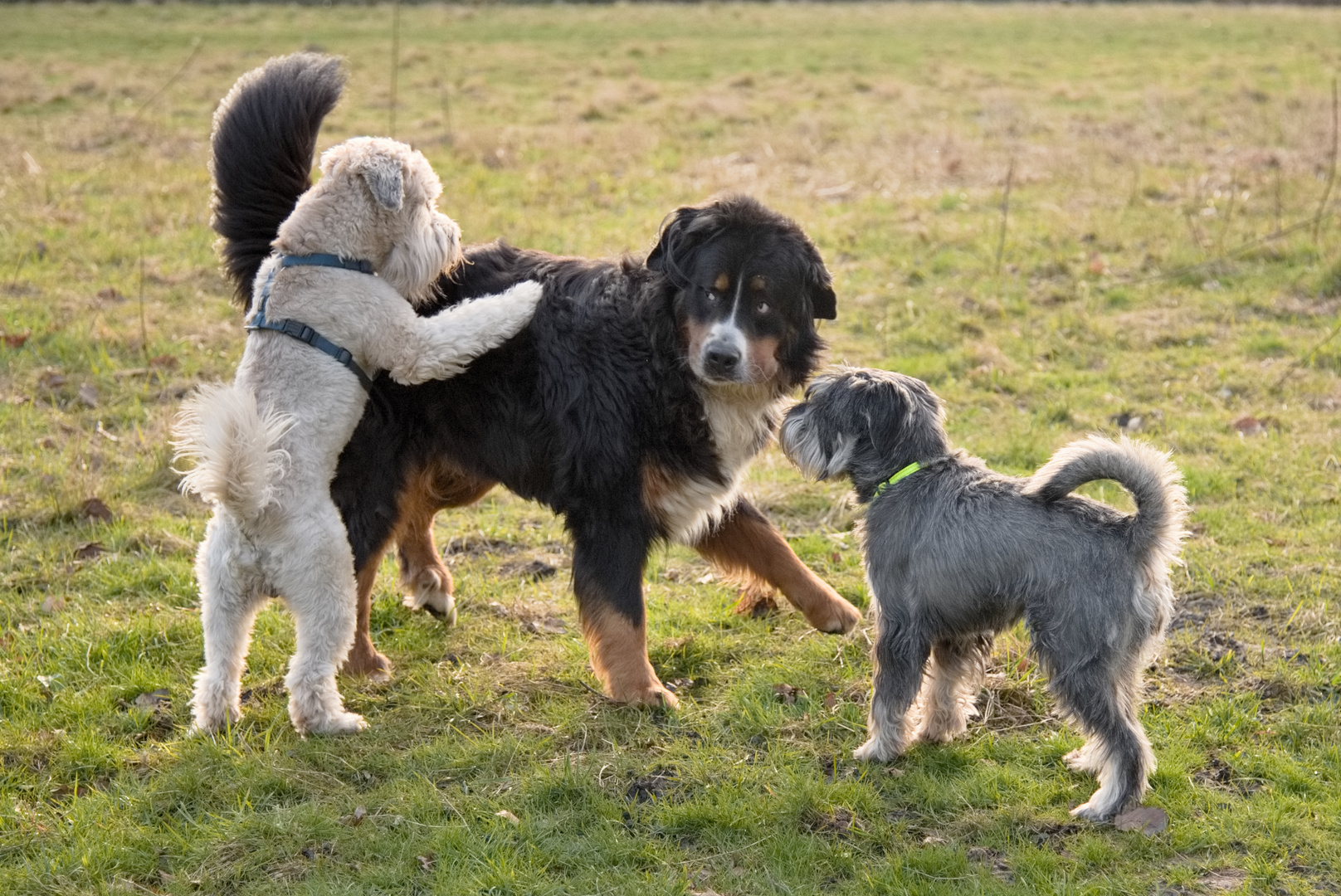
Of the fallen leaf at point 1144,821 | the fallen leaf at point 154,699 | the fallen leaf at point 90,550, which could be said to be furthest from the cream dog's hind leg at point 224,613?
the fallen leaf at point 1144,821

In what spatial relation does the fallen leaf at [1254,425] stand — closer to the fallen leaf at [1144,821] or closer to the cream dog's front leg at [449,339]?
the fallen leaf at [1144,821]

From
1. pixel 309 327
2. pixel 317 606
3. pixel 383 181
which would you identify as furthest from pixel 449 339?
pixel 317 606

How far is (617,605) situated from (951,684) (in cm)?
130

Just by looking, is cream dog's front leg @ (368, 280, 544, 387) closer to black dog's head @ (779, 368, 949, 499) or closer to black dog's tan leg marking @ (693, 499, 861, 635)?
black dog's head @ (779, 368, 949, 499)

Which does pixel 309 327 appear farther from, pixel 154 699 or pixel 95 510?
pixel 95 510

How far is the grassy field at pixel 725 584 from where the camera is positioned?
3939 millimetres

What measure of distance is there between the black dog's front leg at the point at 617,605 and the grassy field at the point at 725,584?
166 mm

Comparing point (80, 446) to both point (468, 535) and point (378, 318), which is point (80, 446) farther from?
point (378, 318)

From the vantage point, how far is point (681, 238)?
4793 millimetres

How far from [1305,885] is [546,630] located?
3122mm

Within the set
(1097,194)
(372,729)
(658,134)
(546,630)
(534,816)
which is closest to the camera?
(534,816)

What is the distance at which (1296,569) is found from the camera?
18.2 feet

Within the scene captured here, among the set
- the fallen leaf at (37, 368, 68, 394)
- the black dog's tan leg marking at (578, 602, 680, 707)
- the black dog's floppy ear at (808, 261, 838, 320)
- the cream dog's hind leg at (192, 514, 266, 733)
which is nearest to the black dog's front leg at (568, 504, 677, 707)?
the black dog's tan leg marking at (578, 602, 680, 707)

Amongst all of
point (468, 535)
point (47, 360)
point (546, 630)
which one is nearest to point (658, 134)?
point (47, 360)
